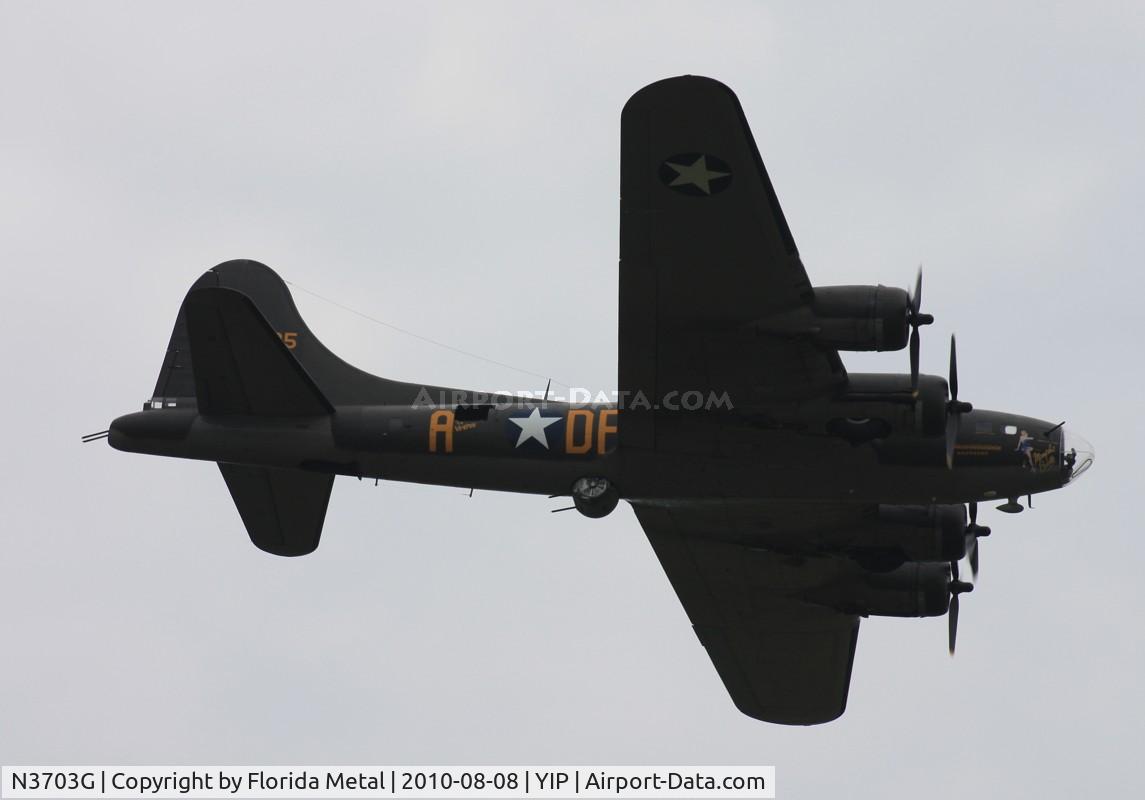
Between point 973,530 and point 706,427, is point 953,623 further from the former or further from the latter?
point 706,427

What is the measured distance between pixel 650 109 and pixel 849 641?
12.5 m

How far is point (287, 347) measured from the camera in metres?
25.4

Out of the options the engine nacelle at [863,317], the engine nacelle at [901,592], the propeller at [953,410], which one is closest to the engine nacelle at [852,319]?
the engine nacelle at [863,317]

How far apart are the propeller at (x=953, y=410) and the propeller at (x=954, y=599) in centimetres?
428

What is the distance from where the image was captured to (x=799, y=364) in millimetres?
21438

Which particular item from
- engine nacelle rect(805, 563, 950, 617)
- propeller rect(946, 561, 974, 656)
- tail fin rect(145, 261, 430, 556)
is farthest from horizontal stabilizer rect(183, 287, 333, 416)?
propeller rect(946, 561, 974, 656)

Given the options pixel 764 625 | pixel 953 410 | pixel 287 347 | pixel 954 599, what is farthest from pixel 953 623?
pixel 287 347

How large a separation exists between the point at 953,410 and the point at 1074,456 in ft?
6.36

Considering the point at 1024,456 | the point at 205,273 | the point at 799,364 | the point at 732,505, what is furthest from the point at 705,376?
the point at 205,273

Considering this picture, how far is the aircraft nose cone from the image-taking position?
22.1 m

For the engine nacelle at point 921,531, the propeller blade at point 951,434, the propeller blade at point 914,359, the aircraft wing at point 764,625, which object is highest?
the propeller blade at point 914,359

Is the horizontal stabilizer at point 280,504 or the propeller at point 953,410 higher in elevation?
the propeller at point 953,410

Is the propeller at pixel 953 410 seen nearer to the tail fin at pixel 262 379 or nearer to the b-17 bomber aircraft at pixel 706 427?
the b-17 bomber aircraft at pixel 706 427

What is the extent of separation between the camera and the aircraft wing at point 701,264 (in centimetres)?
1959
